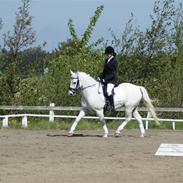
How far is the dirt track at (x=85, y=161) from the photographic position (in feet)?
30.3

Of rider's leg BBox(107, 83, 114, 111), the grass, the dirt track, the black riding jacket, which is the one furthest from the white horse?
the grass

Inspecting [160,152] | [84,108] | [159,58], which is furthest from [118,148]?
[159,58]

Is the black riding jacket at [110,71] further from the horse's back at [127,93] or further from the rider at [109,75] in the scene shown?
the horse's back at [127,93]

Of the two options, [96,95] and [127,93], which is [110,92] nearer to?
[96,95]

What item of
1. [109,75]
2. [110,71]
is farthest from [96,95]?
[110,71]

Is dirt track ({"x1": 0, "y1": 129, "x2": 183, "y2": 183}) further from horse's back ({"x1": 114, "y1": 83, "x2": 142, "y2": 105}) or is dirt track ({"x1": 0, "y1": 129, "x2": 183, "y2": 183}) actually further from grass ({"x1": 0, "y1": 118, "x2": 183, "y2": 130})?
grass ({"x1": 0, "y1": 118, "x2": 183, "y2": 130})

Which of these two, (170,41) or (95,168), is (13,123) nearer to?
(170,41)

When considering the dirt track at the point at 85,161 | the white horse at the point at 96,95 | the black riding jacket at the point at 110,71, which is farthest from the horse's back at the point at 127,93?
the dirt track at the point at 85,161

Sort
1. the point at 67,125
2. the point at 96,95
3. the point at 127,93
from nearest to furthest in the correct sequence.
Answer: the point at 96,95, the point at 127,93, the point at 67,125

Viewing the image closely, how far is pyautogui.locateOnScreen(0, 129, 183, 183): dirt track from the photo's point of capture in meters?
9.24

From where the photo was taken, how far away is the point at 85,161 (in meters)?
11.3

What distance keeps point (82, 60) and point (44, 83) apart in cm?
273

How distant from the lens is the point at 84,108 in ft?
55.2

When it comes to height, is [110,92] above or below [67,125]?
above
